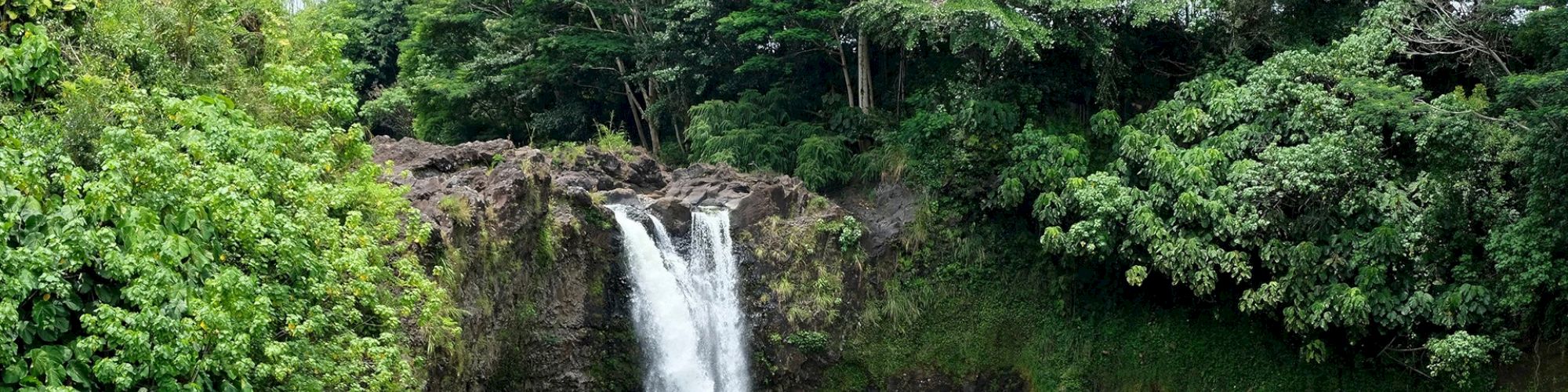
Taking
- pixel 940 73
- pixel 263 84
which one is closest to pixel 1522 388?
pixel 940 73

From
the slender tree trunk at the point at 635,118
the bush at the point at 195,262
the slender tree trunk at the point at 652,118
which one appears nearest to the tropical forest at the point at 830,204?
the bush at the point at 195,262

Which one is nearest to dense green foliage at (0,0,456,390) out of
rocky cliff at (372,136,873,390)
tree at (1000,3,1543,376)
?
rocky cliff at (372,136,873,390)

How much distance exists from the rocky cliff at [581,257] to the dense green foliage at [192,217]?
2108 millimetres

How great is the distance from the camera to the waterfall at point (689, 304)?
59.7 feet

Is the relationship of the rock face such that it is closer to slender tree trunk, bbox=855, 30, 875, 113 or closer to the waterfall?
the waterfall

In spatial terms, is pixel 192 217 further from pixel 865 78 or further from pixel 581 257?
pixel 865 78

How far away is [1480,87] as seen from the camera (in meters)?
16.1

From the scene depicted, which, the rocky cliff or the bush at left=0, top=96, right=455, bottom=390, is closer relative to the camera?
the bush at left=0, top=96, right=455, bottom=390

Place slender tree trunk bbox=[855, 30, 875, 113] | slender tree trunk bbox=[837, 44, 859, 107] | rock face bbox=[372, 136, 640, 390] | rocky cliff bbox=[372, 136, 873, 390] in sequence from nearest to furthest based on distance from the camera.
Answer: rock face bbox=[372, 136, 640, 390] < rocky cliff bbox=[372, 136, 873, 390] < slender tree trunk bbox=[855, 30, 875, 113] < slender tree trunk bbox=[837, 44, 859, 107]

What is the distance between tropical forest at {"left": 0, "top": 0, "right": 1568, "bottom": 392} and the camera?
365 inches

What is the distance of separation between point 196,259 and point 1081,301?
42.9 ft

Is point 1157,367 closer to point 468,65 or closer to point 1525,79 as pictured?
point 1525,79

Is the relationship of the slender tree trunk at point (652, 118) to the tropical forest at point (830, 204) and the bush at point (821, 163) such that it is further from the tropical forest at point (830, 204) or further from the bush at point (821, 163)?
the bush at point (821, 163)

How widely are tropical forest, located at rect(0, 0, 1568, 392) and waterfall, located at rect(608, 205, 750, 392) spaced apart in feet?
0.15
